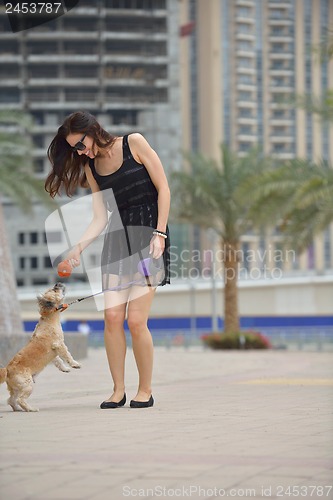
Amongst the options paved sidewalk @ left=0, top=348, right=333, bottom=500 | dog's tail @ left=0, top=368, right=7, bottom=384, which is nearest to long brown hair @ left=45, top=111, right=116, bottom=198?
dog's tail @ left=0, top=368, right=7, bottom=384

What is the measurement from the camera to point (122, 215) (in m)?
7.71

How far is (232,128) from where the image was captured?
122125 mm

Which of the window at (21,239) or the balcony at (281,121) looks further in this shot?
the balcony at (281,121)

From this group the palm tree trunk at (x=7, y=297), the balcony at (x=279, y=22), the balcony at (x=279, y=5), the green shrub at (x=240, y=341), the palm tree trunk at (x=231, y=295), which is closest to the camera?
the palm tree trunk at (x=7, y=297)

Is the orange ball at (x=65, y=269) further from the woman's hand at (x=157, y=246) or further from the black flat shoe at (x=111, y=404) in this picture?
the black flat shoe at (x=111, y=404)

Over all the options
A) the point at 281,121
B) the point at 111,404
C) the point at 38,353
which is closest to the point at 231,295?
the point at 111,404

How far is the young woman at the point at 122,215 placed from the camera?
763 cm

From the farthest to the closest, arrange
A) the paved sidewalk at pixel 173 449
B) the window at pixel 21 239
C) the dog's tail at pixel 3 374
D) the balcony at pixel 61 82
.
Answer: the balcony at pixel 61 82, the window at pixel 21 239, the dog's tail at pixel 3 374, the paved sidewalk at pixel 173 449

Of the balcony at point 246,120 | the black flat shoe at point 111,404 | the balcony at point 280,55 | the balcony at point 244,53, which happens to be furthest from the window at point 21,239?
the black flat shoe at point 111,404

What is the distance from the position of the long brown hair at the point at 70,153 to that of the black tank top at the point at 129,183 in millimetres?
177

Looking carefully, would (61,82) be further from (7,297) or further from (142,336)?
(142,336)

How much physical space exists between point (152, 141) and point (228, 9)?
67.0 ft


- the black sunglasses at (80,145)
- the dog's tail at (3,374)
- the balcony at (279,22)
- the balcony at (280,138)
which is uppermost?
the balcony at (279,22)

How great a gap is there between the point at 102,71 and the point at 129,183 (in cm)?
9876
